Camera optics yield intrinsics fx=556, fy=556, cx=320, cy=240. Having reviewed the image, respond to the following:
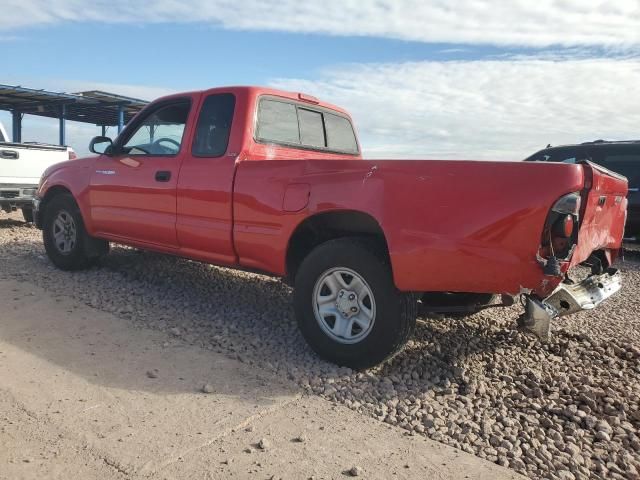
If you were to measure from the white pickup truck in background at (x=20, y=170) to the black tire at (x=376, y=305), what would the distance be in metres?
7.08

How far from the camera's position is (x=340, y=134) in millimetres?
5707

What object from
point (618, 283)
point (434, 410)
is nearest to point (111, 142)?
point (434, 410)

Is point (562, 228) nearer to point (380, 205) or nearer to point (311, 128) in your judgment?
point (380, 205)

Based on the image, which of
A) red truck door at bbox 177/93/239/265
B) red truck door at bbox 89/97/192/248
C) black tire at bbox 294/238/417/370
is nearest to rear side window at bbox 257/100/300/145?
red truck door at bbox 177/93/239/265

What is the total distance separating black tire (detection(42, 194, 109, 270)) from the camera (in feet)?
20.3

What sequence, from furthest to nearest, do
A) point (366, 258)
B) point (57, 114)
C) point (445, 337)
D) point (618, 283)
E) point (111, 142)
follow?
point (57, 114) → point (111, 142) → point (445, 337) → point (618, 283) → point (366, 258)

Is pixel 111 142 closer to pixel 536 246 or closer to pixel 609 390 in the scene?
pixel 536 246

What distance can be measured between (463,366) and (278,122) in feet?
8.45

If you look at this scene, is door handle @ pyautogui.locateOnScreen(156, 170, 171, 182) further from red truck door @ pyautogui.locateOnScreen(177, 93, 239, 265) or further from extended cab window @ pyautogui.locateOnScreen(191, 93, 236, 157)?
extended cab window @ pyautogui.locateOnScreen(191, 93, 236, 157)

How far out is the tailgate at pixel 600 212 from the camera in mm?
3115

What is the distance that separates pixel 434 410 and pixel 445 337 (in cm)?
133

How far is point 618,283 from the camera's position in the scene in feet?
13.4

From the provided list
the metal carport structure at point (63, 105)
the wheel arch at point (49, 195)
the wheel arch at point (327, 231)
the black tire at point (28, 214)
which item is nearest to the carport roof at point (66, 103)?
the metal carport structure at point (63, 105)

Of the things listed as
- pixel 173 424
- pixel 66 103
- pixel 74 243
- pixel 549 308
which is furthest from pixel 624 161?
pixel 66 103
